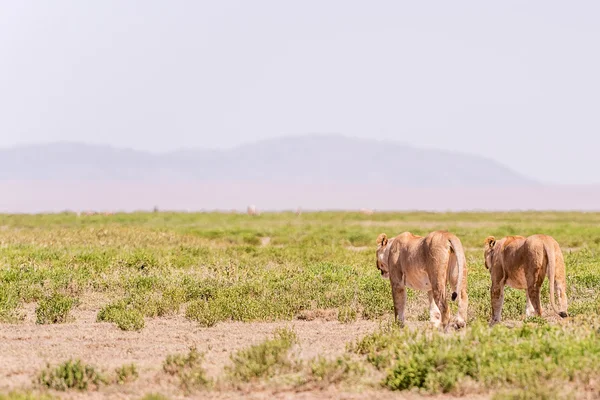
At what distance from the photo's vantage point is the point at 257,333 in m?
12.9

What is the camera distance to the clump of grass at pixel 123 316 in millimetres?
13398

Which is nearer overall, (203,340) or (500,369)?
(500,369)

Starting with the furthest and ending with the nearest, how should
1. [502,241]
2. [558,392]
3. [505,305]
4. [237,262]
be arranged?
[237,262]
[505,305]
[502,241]
[558,392]

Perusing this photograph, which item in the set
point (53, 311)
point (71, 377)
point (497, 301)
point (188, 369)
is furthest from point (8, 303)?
point (497, 301)

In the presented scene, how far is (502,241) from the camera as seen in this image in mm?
13586

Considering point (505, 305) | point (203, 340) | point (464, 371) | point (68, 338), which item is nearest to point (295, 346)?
point (203, 340)

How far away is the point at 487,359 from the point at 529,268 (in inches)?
149

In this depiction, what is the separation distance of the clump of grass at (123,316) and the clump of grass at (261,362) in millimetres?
3646

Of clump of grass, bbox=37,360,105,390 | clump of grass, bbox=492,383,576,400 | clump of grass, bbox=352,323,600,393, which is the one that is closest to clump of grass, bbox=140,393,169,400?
clump of grass, bbox=37,360,105,390

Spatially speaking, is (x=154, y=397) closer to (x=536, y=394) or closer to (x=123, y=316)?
(x=536, y=394)

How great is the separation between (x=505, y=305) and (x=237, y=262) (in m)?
9.02

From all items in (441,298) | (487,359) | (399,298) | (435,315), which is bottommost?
(487,359)

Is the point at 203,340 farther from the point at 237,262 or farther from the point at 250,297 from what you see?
the point at 237,262

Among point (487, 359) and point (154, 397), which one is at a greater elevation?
point (487, 359)
